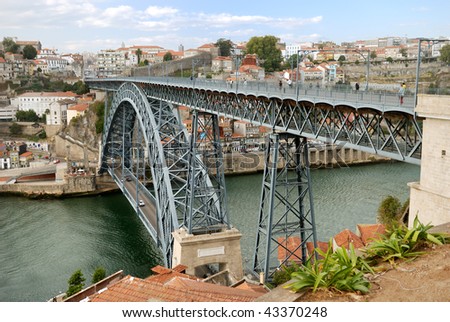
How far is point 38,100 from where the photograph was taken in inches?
2109

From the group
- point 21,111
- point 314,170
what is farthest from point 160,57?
point 314,170

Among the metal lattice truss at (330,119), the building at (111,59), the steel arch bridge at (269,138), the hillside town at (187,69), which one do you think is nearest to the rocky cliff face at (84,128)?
the hillside town at (187,69)

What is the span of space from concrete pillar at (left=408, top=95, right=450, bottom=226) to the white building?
49.7 m

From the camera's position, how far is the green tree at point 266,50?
134 ft

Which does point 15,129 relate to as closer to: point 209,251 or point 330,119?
point 209,251

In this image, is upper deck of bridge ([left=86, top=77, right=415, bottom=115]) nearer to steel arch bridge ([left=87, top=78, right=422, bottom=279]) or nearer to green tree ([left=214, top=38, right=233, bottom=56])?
steel arch bridge ([left=87, top=78, right=422, bottom=279])

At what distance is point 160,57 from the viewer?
228ft

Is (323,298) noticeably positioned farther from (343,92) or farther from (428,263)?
(343,92)

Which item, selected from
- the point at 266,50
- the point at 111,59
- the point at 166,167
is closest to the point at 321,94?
the point at 166,167

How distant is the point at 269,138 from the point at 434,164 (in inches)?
191

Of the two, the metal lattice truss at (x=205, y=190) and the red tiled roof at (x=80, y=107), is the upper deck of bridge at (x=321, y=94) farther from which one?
the red tiled roof at (x=80, y=107)

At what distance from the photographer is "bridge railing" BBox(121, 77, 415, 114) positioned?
27.1 ft

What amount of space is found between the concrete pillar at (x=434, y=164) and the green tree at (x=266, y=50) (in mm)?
33216

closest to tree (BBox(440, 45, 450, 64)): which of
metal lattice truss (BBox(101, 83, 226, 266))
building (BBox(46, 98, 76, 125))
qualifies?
metal lattice truss (BBox(101, 83, 226, 266))
